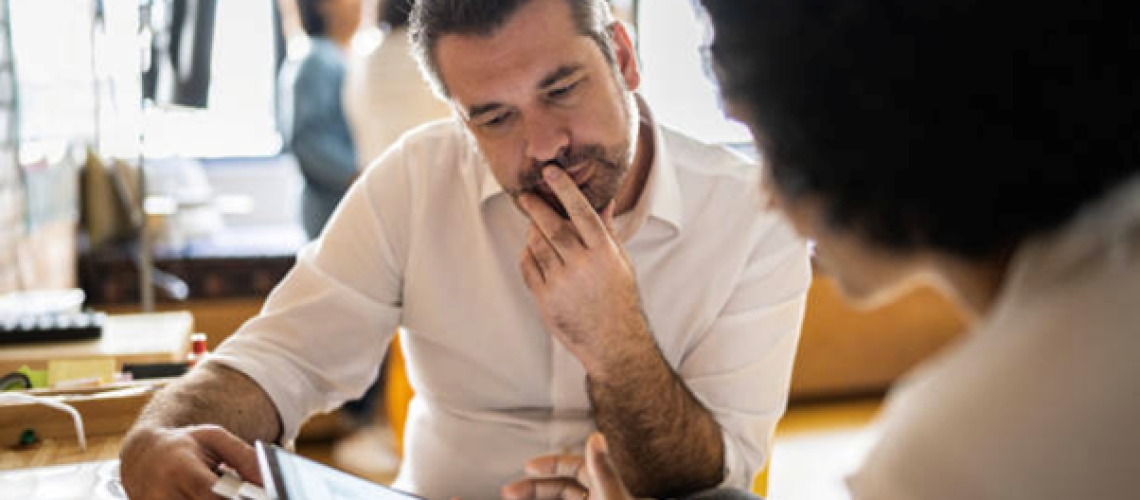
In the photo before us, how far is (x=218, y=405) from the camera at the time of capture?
1.15 m

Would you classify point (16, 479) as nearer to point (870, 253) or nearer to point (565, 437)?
point (565, 437)

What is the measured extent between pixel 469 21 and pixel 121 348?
87 centimetres

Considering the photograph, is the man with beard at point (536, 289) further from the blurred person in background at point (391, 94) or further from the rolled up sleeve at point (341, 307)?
the blurred person in background at point (391, 94)

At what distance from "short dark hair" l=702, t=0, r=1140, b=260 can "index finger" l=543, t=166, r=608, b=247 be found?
587mm

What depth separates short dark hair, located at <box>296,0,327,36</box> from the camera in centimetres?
311

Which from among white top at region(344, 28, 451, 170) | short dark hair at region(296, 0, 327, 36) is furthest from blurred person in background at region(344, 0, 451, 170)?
short dark hair at region(296, 0, 327, 36)

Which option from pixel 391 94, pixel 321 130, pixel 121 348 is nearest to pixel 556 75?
pixel 121 348

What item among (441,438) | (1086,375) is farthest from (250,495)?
(1086,375)

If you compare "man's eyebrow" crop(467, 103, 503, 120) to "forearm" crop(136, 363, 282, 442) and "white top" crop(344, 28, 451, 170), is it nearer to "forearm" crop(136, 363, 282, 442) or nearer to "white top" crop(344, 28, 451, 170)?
"forearm" crop(136, 363, 282, 442)

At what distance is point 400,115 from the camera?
105 inches

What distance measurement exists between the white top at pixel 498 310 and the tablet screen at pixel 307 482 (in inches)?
13.2

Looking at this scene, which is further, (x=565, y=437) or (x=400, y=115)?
(x=400, y=115)

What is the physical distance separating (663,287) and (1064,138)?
83cm

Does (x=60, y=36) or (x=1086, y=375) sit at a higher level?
(x=1086, y=375)
